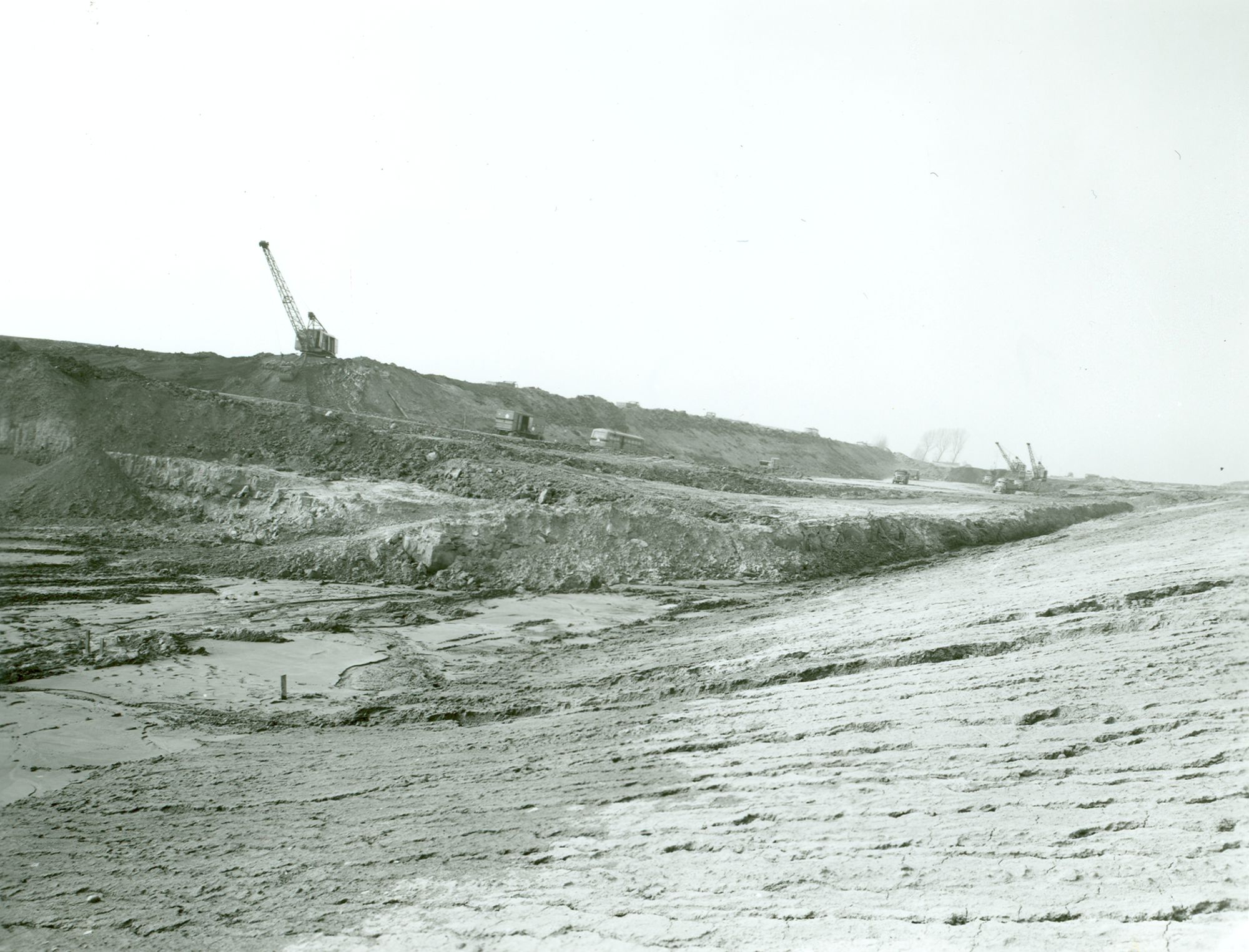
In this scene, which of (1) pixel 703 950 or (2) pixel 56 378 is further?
(2) pixel 56 378

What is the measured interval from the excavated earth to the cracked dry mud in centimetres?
3

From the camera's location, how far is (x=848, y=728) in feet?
20.6

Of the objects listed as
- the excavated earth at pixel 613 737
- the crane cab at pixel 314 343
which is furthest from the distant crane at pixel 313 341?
the excavated earth at pixel 613 737

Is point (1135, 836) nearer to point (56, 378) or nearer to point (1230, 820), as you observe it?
point (1230, 820)

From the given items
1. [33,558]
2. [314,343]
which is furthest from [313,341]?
[33,558]

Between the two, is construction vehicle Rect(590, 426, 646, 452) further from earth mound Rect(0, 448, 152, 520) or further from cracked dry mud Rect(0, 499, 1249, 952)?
cracked dry mud Rect(0, 499, 1249, 952)

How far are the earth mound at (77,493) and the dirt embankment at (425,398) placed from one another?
6.72 m

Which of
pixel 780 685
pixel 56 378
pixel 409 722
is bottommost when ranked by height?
pixel 409 722

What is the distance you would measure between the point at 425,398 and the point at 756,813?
1536 inches

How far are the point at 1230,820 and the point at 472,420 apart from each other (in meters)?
39.9

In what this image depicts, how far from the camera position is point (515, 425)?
3609 cm

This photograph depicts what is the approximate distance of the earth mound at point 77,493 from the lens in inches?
799

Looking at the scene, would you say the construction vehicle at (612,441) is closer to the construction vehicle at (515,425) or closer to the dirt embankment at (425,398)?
the dirt embankment at (425,398)

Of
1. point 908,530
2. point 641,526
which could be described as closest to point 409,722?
point 641,526
